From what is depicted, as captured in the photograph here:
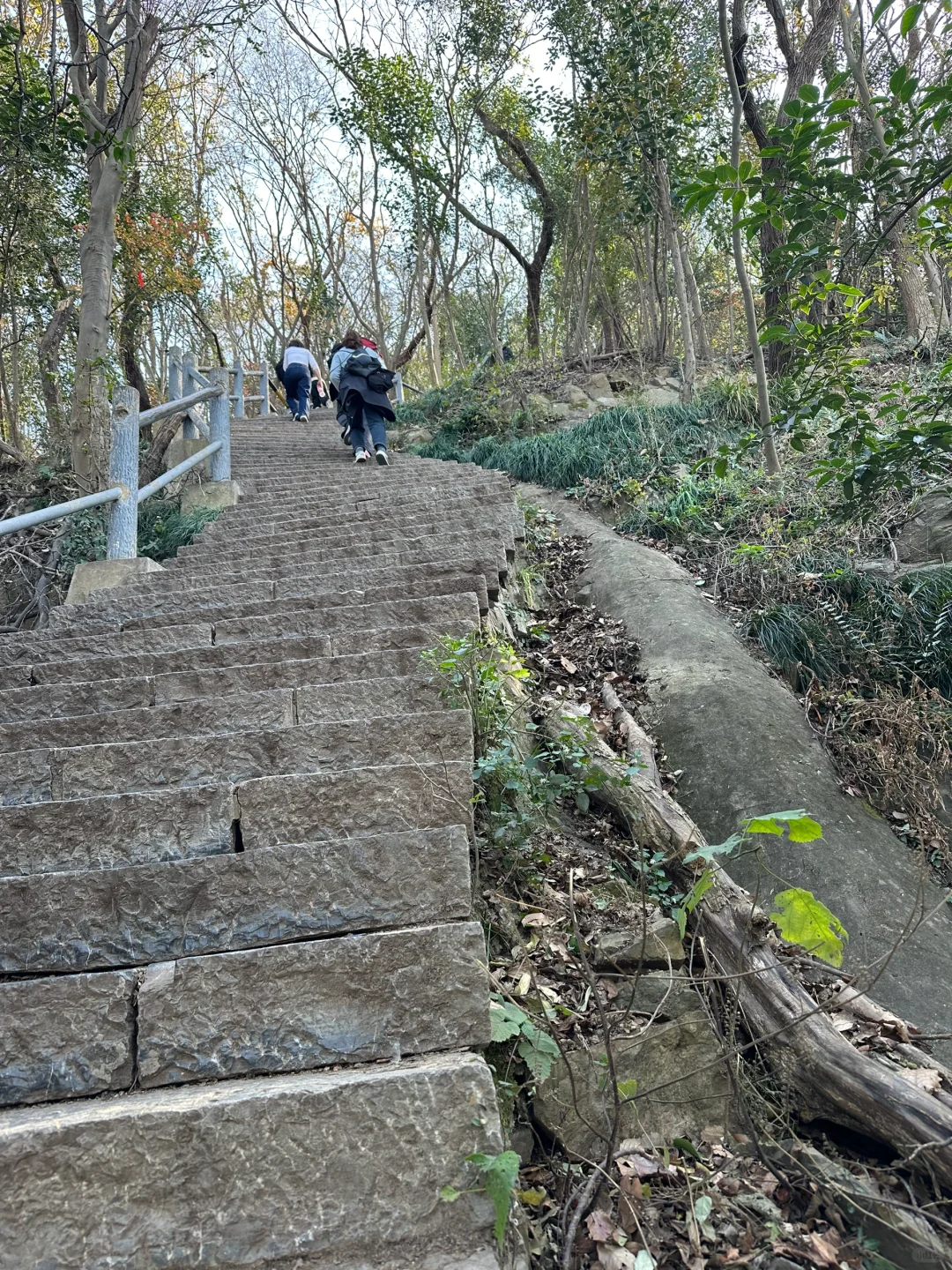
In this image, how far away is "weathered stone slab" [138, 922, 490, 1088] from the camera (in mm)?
1772

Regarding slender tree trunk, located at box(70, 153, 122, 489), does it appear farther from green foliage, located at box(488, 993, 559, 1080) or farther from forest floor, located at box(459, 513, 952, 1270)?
green foliage, located at box(488, 993, 559, 1080)

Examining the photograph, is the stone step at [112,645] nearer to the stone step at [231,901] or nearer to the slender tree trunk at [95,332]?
the stone step at [231,901]

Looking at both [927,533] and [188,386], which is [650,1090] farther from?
[188,386]

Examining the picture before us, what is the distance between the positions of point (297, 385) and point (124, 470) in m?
8.29

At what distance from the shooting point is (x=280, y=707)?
120 inches

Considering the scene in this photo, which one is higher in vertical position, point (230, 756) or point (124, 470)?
point (124, 470)

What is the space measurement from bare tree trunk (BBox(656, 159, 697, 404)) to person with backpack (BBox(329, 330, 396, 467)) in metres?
3.36

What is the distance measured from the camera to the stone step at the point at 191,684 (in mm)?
3363

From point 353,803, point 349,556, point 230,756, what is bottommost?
point 353,803

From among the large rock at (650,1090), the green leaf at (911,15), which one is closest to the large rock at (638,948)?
the large rock at (650,1090)

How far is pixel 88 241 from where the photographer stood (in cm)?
759

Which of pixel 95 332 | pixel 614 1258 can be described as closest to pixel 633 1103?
pixel 614 1258

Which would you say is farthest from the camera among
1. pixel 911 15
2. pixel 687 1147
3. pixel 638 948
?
pixel 638 948

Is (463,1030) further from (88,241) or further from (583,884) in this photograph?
(88,241)
